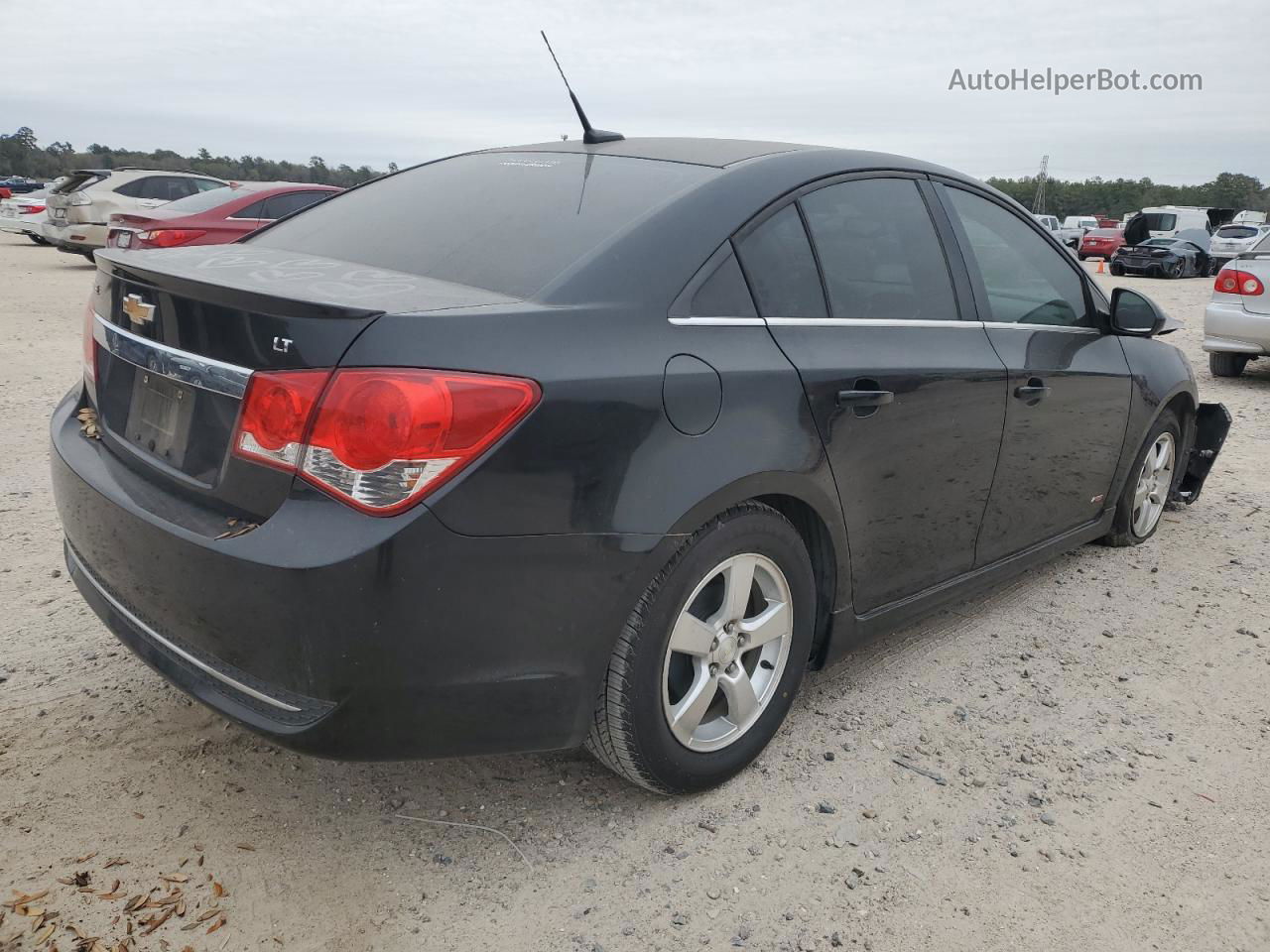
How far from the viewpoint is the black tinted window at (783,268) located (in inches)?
103

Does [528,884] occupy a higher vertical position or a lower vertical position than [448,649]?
lower

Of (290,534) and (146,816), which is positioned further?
(146,816)

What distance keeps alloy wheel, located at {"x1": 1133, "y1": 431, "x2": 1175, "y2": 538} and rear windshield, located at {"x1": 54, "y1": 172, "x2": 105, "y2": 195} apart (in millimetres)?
16129

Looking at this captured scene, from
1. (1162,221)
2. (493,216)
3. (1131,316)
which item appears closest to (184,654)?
(493,216)

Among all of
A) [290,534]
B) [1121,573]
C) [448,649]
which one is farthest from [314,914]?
[1121,573]

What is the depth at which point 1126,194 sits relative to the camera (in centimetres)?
8088

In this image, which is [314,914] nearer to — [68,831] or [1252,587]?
[68,831]

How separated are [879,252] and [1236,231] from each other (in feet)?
94.4

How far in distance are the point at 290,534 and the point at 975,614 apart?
2.82 metres

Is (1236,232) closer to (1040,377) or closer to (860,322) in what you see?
(1040,377)

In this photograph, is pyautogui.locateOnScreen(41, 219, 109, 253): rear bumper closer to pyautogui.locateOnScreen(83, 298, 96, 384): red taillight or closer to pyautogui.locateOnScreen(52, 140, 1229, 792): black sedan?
pyautogui.locateOnScreen(83, 298, 96, 384): red taillight

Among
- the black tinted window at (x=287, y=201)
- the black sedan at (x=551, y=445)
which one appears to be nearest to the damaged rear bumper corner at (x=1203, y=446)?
the black sedan at (x=551, y=445)

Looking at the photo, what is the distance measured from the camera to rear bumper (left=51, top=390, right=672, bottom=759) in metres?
1.95

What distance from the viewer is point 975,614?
3.95m
